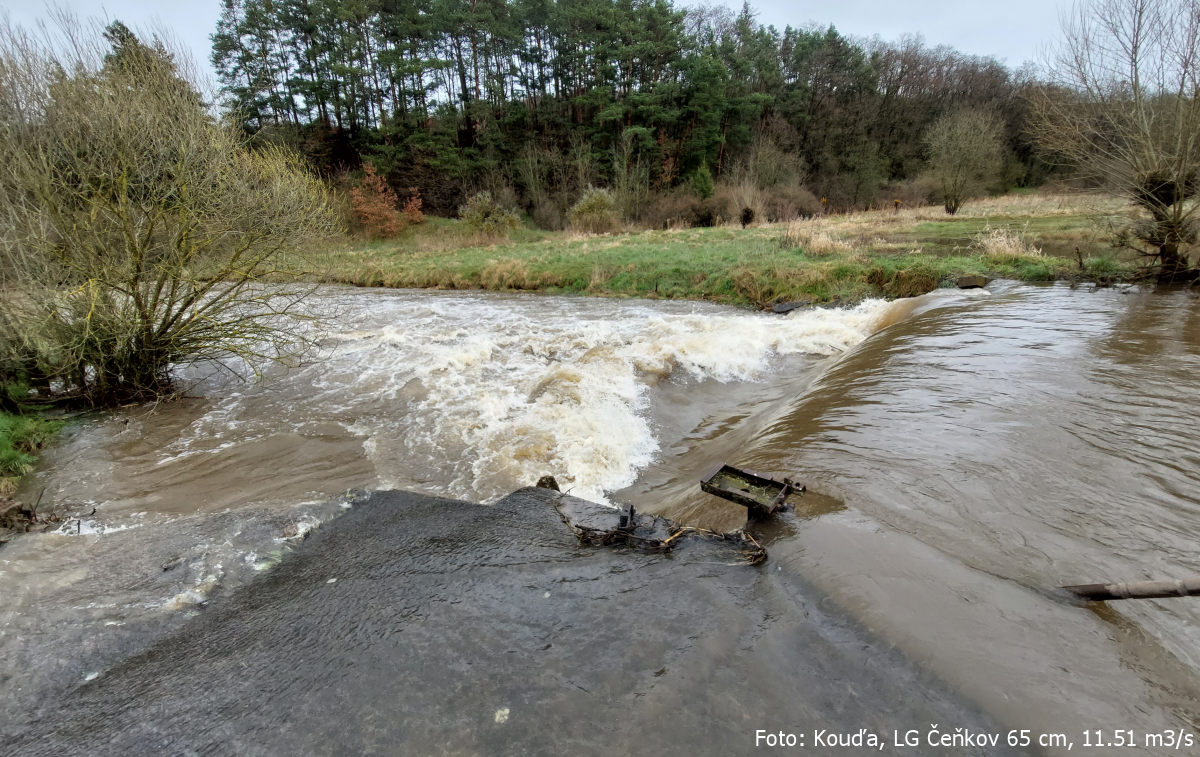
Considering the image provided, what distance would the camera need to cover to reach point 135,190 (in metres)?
7.23

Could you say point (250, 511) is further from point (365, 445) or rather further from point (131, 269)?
point (131, 269)

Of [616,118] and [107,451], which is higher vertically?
[616,118]

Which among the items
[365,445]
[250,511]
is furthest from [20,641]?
[365,445]

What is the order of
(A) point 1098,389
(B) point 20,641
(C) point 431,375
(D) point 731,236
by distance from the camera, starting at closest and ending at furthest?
(B) point 20,641 < (A) point 1098,389 < (C) point 431,375 < (D) point 731,236

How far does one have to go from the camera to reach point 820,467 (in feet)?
14.2

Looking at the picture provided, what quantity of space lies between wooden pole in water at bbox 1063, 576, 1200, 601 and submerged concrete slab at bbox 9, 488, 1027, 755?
0.86 meters

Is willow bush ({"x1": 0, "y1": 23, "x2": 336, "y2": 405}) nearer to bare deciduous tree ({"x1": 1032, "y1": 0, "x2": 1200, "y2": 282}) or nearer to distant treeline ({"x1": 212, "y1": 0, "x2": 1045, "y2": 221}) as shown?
bare deciduous tree ({"x1": 1032, "y1": 0, "x2": 1200, "y2": 282})

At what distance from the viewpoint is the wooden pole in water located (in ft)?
6.43

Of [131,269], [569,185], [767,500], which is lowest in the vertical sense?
[767,500]

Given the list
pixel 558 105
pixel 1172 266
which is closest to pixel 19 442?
pixel 1172 266

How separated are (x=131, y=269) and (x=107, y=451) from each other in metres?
2.59

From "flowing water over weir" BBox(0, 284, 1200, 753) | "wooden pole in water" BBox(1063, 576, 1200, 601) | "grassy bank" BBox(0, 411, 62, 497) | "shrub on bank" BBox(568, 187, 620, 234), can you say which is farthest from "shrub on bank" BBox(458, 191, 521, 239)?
"wooden pole in water" BBox(1063, 576, 1200, 601)

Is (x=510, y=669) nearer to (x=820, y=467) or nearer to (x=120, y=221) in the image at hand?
(x=820, y=467)

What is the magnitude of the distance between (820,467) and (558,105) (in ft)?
151
